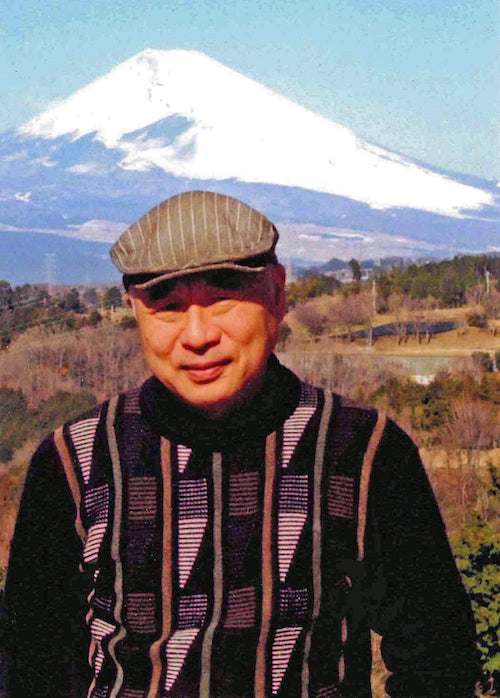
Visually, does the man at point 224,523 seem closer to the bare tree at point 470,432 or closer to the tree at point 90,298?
the bare tree at point 470,432

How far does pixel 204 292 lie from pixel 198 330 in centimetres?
6

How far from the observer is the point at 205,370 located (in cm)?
194

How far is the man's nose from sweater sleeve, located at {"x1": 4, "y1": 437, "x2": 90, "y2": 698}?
319mm

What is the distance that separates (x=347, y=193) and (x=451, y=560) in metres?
177

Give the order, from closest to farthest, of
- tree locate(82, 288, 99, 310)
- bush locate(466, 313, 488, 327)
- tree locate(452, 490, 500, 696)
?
1. tree locate(452, 490, 500, 696)
2. bush locate(466, 313, 488, 327)
3. tree locate(82, 288, 99, 310)

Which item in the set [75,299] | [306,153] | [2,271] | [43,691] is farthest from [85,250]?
[43,691]

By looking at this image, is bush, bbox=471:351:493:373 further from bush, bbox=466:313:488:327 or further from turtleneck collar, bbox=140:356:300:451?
turtleneck collar, bbox=140:356:300:451

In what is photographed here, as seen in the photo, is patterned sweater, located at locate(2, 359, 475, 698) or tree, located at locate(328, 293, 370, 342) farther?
tree, located at locate(328, 293, 370, 342)

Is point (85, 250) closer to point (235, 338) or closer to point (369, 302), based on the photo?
point (369, 302)

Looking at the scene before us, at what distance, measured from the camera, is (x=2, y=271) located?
137375 millimetres

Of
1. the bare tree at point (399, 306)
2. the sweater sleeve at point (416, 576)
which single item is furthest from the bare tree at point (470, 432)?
the bare tree at point (399, 306)

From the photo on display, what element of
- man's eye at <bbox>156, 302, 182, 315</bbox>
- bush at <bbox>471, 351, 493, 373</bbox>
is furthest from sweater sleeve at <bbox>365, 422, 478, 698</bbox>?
bush at <bbox>471, 351, 493, 373</bbox>

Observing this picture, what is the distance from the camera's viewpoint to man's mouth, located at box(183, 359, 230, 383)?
76.1 inches

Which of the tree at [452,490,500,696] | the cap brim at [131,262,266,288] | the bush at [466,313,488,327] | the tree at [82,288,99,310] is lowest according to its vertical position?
the bush at [466,313,488,327]
